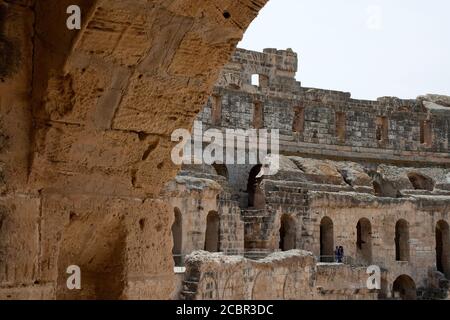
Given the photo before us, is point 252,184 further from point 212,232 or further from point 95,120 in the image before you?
point 95,120

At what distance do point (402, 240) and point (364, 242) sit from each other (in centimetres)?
166

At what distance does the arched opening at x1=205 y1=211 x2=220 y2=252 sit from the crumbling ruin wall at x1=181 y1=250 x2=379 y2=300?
2464 mm

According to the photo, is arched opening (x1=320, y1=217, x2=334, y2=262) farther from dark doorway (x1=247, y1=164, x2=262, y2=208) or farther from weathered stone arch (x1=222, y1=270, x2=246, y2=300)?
weathered stone arch (x1=222, y1=270, x2=246, y2=300)

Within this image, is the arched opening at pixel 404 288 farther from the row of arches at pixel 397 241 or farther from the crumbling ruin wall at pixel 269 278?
the crumbling ruin wall at pixel 269 278

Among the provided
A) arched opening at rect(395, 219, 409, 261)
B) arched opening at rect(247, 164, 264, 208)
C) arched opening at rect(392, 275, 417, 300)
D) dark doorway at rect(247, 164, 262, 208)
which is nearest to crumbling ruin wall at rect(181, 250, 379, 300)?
arched opening at rect(392, 275, 417, 300)

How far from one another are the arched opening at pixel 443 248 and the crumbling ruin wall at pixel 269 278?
6.26 m

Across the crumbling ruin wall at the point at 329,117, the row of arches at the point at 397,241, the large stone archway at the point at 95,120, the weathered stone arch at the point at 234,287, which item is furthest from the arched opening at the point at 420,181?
the large stone archway at the point at 95,120

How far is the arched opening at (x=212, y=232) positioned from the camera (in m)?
17.4

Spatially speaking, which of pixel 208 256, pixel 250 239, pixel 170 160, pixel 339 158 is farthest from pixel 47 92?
pixel 339 158

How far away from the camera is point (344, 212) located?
21016 millimetres

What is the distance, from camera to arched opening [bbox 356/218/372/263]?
Result: 21.6m

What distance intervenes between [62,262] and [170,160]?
845mm

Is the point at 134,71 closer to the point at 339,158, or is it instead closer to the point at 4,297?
the point at 4,297

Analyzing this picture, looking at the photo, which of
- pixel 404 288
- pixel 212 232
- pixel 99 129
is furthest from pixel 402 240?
pixel 99 129
